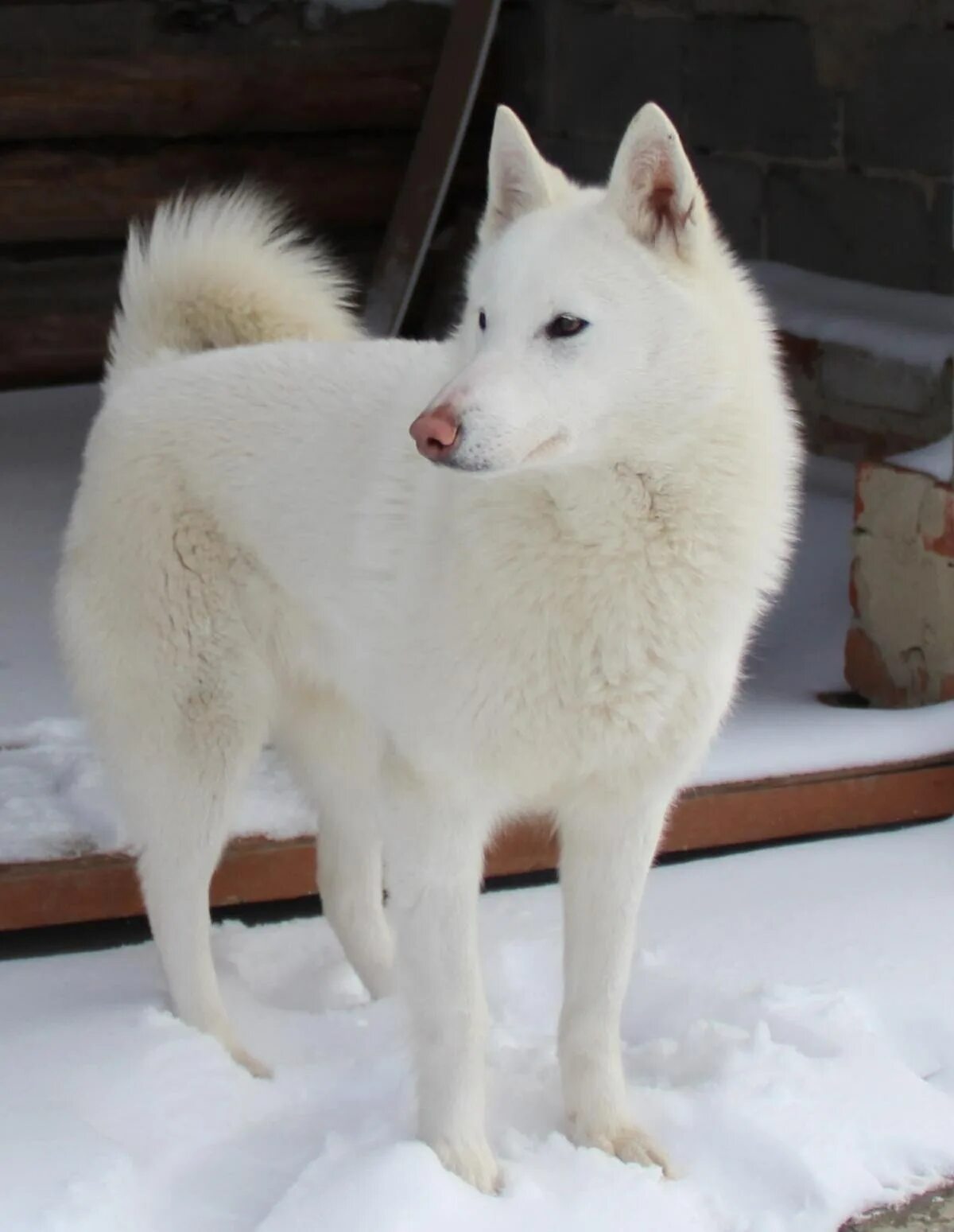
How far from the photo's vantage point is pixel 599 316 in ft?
6.66

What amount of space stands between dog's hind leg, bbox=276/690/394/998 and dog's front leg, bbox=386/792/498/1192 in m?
0.55

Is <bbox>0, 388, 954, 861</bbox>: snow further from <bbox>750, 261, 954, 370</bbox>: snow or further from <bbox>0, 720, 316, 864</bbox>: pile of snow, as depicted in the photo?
<bbox>750, 261, 954, 370</bbox>: snow

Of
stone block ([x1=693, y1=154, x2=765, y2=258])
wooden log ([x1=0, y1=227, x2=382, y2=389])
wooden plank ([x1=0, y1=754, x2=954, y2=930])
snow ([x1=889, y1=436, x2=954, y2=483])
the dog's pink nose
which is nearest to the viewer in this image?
the dog's pink nose

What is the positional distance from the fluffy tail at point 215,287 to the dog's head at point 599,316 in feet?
2.57

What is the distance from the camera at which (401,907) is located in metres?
2.23

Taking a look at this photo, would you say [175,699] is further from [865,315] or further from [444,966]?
[865,315]

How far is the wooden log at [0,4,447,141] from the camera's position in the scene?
230 inches

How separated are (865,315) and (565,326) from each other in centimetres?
322

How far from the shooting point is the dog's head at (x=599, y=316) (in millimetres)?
1978

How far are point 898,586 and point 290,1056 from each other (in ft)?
5.90

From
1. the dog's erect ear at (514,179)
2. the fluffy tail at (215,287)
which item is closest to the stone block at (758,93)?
the fluffy tail at (215,287)

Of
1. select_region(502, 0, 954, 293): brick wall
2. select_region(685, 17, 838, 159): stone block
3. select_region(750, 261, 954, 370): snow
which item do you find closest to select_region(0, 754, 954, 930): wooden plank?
select_region(750, 261, 954, 370): snow

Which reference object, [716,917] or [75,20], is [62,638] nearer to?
[716,917]

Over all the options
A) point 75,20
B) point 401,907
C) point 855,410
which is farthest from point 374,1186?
point 75,20
